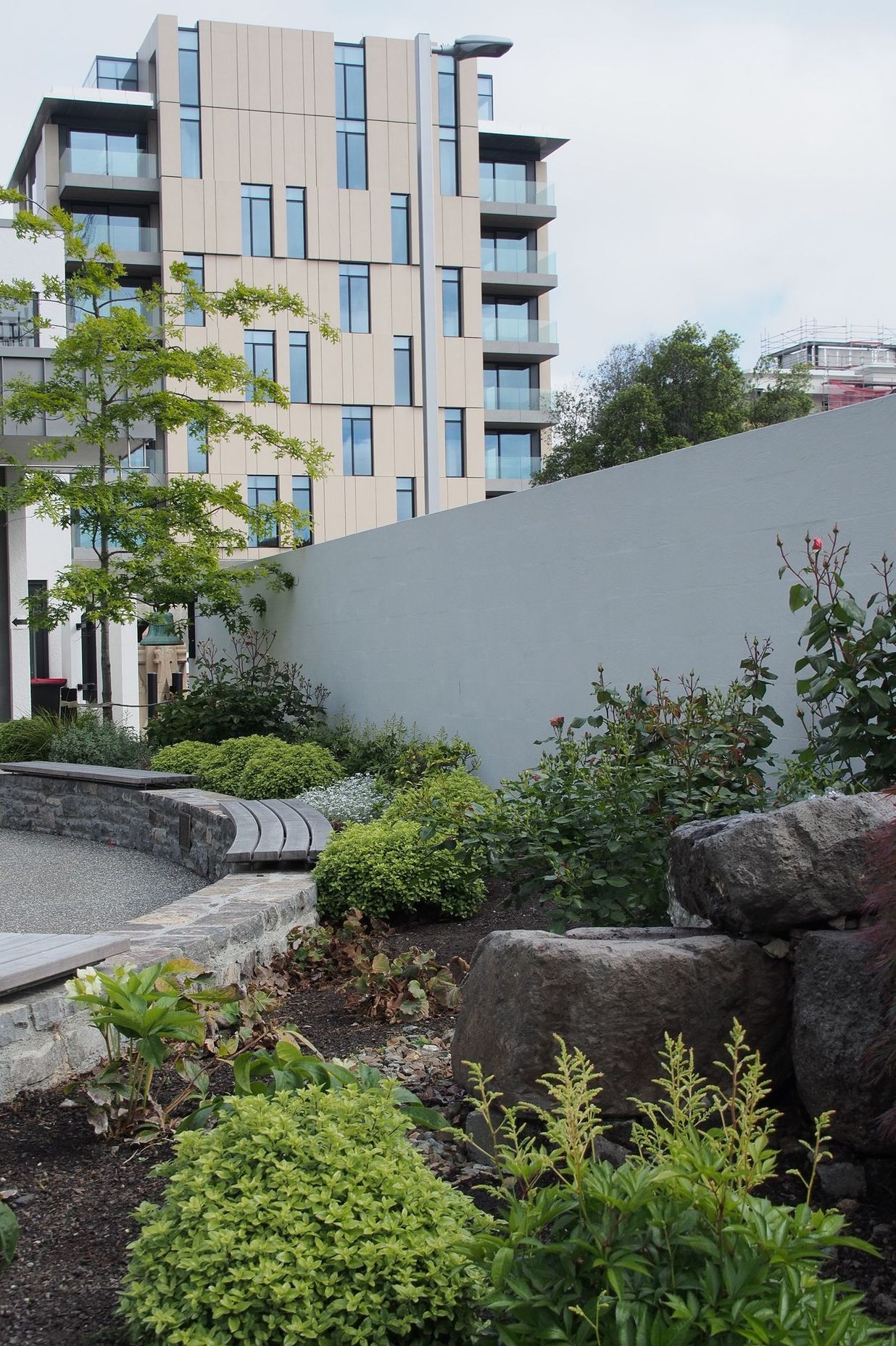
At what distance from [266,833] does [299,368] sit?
94.6 ft

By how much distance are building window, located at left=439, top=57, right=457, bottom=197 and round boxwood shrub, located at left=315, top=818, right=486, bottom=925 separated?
109ft

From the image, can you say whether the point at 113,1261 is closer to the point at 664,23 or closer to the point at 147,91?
the point at 664,23

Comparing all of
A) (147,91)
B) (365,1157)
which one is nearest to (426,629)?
(365,1157)

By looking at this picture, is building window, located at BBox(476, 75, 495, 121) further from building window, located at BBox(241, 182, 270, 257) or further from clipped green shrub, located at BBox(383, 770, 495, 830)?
clipped green shrub, located at BBox(383, 770, 495, 830)

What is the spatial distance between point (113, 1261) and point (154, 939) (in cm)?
202

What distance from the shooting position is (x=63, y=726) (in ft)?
40.1

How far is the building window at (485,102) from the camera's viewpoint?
37500mm

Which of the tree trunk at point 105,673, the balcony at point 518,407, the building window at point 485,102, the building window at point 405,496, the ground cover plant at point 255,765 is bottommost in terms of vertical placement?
the ground cover plant at point 255,765

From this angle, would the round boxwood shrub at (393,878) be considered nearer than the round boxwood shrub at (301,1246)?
No

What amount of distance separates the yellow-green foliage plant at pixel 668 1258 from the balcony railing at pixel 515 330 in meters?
35.9

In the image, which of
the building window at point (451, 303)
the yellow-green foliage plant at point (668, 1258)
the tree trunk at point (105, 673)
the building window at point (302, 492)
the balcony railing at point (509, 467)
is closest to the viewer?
the yellow-green foliage plant at point (668, 1258)

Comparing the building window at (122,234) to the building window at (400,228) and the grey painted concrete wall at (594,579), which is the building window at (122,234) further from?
the grey painted concrete wall at (594,579)

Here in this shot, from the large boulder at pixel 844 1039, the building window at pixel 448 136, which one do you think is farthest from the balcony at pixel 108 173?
the large boulder at pixel 844 1039

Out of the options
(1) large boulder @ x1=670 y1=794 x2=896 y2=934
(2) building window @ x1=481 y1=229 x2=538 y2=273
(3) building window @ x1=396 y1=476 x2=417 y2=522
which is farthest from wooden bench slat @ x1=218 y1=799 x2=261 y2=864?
(2) building window @ x1=481 y1=229 x2=538 y2=273
